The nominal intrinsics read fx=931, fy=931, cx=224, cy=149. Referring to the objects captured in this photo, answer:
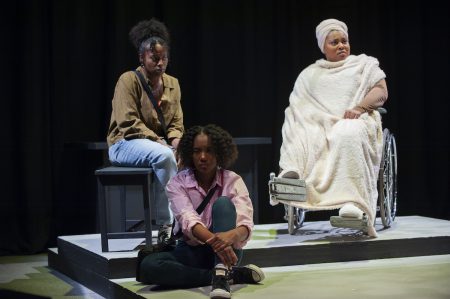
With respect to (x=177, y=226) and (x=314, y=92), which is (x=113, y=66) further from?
(x=177, y=226)

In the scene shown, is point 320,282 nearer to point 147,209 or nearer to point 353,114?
point 147,209

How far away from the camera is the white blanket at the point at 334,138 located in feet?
15.8

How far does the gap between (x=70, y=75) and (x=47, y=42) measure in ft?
0.79

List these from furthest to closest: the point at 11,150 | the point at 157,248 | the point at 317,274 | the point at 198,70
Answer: the point at 198,70 < the point at 11,150 < the point at 317,274 < the point at 157,248

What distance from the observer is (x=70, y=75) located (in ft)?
18.4

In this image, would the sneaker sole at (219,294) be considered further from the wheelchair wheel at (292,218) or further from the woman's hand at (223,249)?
the wheelchair wheel at (292,218)

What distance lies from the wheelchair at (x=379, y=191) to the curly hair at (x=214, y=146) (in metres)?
0.84

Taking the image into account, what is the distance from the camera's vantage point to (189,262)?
3861 mm

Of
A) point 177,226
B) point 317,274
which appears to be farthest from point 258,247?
point 177,226

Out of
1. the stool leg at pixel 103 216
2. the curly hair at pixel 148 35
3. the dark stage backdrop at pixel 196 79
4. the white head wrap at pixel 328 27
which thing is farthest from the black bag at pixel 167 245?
the dark stage backdrop at pixel 196 79

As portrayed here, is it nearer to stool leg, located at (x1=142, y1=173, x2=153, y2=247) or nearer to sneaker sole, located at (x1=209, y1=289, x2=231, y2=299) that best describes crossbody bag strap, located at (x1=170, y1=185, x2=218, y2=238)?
sneaker sole, located at (x1=209, y1=289, x2=231, y2=299)

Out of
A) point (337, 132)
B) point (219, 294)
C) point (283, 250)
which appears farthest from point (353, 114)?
point (219, 294)

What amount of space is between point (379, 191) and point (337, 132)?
46 centimetres

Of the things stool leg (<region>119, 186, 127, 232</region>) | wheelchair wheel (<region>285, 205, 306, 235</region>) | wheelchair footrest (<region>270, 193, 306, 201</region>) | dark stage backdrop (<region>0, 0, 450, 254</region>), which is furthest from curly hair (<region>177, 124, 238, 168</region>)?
dark stage backdrop (<region>0, 0, 450, 254</region>)
